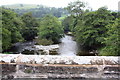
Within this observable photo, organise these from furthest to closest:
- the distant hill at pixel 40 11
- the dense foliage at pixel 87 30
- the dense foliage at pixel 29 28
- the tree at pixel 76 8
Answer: the distant hill at pixel 40 11
the tree at pixel 76 8
the dense foliage at pixel 29 28
the dense foliage at pixel 87 30

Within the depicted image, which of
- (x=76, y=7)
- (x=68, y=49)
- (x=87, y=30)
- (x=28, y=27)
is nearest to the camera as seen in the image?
(x=87, y=30)

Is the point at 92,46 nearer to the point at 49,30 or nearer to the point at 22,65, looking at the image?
the point at 49,30

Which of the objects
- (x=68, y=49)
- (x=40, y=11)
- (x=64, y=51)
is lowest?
(x=64, y=51)

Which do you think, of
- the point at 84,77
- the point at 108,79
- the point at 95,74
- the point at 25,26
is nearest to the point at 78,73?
the point at 84,77

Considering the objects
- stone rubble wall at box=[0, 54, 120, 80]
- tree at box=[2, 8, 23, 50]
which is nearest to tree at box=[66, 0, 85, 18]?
tree at box=[2, 8, 23, 50]

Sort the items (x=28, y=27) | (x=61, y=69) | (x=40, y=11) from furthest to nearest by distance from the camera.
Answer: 1. (x=40, y=11)
2. (x=28, y=27)
3. (x=61, y=69)

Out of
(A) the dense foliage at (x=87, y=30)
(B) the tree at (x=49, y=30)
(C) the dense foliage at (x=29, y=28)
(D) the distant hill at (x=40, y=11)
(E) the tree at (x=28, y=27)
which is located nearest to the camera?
(A) the dense foliage at (x=87, y=30)

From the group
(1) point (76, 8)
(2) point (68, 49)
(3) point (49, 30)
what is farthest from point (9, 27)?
(1) point (76, 8)

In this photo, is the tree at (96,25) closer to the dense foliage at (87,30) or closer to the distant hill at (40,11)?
the dense foliage at (87,30)

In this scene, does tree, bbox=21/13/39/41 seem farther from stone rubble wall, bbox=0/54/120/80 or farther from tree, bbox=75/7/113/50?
stone rubble wall, bbox=0/54/120/80

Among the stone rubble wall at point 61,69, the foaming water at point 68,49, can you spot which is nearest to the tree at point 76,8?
the foaming water at point 68,49

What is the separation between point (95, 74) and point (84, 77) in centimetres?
17

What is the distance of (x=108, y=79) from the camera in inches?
87.9

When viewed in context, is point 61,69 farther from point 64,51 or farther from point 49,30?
point 49,30
